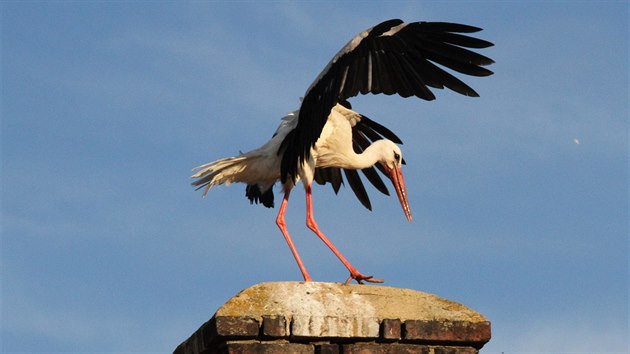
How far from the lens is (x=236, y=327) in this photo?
4254 millimetres

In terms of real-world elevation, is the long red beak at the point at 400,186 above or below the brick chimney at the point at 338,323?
above

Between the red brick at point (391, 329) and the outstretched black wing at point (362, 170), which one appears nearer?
the red brick at point (391, 329)

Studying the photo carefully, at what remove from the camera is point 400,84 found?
6.78 metres

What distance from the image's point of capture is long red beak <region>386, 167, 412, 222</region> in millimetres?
6934

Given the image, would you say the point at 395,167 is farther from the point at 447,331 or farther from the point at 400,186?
the point at 447,331

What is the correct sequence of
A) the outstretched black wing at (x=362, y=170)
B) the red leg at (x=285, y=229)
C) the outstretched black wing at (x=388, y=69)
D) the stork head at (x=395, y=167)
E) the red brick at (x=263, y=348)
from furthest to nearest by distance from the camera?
the outstretched black wing at (x=362, y=170)
the stork head at (x=395, y=167)
the outstretched black wing at (x=388, y=69)
the red leg at (x=285, y=229)
the red brick at (x=263, y=348)

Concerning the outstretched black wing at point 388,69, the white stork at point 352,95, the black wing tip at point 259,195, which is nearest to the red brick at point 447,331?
the white stork at point 352,95

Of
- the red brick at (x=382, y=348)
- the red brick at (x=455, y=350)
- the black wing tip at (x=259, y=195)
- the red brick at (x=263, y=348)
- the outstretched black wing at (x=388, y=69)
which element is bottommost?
the red brick at (x=455, y=350)

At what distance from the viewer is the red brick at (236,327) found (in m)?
4.24

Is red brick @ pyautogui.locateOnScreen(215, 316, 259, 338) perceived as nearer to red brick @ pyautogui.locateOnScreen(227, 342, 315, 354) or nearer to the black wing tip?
red brick @ pyautogui.locateOnScreen(227, 342, 315, 354)

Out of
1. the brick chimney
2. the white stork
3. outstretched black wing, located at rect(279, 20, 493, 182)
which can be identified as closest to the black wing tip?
the white stork

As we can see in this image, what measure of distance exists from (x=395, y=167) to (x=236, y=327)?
2.89m

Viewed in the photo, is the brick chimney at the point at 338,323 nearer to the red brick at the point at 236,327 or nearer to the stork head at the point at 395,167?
the red brick at the point at 236,327

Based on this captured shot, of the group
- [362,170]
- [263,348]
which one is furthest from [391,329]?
[362,170]
